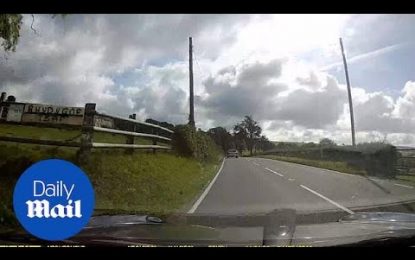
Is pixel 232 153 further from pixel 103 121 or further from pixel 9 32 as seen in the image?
pixel 9 32

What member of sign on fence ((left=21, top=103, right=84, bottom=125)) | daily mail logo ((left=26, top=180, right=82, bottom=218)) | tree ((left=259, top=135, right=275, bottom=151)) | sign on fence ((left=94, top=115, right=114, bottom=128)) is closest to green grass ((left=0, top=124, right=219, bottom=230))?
sign on fence ((left=21, top=103, right=84, bottom=125))

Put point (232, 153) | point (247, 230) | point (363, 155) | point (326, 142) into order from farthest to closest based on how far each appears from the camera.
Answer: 1. point (232, 153)
2. point (363, 155)
3. point (326, 142)
4. point (247, 230)

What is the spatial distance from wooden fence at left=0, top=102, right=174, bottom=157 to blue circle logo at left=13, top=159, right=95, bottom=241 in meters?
0.53

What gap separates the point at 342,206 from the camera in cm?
492

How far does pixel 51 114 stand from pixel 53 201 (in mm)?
916

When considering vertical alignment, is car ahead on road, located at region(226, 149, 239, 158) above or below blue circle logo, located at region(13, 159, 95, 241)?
above

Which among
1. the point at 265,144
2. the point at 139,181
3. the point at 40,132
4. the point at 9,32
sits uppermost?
the point at 9,32

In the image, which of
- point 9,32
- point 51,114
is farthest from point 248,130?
point 9,32

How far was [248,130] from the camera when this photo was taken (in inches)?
182

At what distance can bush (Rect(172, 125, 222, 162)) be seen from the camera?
16.9 ft

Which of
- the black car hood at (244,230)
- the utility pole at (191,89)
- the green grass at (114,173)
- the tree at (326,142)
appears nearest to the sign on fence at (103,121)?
the green grass at (114,173)

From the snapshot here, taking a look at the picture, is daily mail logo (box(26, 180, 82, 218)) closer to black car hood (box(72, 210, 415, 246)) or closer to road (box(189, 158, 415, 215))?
black car hood (box(72, 210, 415, 246))
